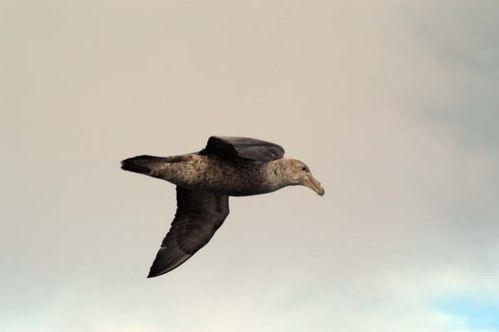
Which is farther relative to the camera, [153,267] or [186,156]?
[153,267]

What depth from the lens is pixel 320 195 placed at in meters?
16.4

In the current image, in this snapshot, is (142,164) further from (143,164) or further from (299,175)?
(299,175)

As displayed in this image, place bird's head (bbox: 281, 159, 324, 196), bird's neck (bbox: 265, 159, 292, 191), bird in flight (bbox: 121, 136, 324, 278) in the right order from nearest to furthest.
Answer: bird in flight (bbox: 121, 136, 324, 278), bird's neck (bbox: 265, 159, 292, 191), bird's head (bbox: 281, 159, 324, 196)

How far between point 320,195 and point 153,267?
425cm

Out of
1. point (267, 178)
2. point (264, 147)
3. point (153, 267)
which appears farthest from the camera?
point (153, 267)

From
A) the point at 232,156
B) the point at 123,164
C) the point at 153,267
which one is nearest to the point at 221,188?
the point at 232,156

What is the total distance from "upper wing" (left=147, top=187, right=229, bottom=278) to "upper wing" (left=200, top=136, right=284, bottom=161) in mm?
2630

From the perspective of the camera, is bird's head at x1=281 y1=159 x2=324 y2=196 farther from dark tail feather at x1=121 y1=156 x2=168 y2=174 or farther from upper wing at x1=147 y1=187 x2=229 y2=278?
upper wing at x1=147 y1=187 x2=229 y2=278

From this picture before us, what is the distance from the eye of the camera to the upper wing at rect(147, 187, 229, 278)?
18.1 metres

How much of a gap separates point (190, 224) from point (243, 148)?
4.60 metres

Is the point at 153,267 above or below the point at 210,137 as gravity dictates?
below

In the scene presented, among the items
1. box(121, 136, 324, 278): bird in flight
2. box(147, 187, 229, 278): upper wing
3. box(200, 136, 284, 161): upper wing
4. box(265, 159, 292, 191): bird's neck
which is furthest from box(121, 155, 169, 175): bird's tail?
box(147, 187, 229, 278): upper wing

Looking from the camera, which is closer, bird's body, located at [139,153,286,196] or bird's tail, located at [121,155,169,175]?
bird's body, located at [139,153,286,196]

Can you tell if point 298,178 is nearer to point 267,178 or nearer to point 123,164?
point 267,178
